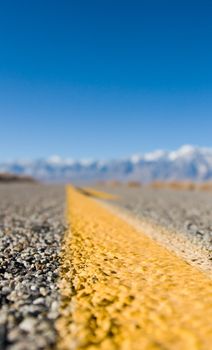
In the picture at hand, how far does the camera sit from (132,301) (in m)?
9.77

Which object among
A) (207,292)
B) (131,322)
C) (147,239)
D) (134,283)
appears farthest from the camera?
(147,239)

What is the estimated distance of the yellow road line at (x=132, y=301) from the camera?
7617 mm

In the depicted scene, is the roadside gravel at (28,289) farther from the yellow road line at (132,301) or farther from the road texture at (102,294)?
the yellow road line at (132,301)

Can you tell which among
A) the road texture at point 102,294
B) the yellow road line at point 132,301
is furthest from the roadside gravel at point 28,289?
the yellow road line at point 132,301

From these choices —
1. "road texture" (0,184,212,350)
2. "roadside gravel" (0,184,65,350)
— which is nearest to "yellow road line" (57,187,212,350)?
"road texture" (0,184,212,350)

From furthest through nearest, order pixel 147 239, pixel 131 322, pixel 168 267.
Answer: pixel 147 239 < pixel 168 267 < pixel 131 322

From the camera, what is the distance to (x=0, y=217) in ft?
94.1

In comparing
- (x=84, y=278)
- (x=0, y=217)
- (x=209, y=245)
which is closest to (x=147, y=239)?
(x=209, y=245)

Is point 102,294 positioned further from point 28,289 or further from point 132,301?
point 28,289

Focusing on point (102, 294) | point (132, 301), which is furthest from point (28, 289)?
point (132, 301)

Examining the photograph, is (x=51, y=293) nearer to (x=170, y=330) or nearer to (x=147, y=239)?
(x=170, y=330)

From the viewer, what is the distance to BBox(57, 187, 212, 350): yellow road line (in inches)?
300

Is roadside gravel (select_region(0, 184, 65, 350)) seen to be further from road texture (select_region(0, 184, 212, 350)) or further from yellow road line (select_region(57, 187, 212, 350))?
yellow road line (select_region(57, 187, 212, 350))

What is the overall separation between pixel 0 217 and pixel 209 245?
17677 millimetres
